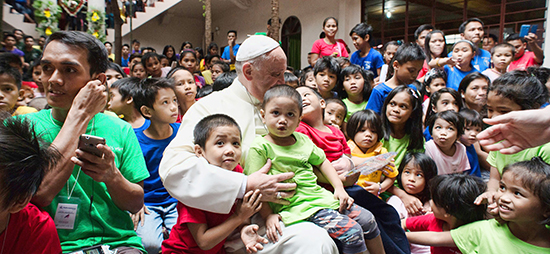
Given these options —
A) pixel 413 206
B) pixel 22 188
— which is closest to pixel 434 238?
pixel 413 206

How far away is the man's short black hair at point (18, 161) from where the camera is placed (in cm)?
128

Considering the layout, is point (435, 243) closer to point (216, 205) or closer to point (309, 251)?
point (309, 251)

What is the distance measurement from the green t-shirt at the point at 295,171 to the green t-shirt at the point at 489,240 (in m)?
1.14

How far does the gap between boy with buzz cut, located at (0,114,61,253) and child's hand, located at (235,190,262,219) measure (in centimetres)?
92

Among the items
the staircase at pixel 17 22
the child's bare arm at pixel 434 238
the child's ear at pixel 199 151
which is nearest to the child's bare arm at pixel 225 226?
the child's ear at pixel 199 151

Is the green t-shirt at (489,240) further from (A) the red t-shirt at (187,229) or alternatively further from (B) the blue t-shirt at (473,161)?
(A) the red t-shirt at (187,229)

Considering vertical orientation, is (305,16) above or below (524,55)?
above

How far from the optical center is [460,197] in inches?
107

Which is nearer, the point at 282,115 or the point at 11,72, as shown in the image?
the point at 282,115

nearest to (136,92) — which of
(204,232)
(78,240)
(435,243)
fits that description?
(78,240)

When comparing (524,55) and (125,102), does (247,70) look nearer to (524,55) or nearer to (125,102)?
(125,102)

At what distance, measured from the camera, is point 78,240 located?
1983 millimetres

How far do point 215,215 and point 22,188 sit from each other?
1.03 meters

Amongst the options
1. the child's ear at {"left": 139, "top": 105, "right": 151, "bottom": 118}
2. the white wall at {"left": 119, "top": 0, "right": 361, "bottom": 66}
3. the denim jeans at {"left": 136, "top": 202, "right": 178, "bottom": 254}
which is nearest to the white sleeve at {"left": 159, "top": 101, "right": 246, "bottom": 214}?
the denim jeans at {"left": 136, "top": 202, "right": 178, "bottom": 254}
